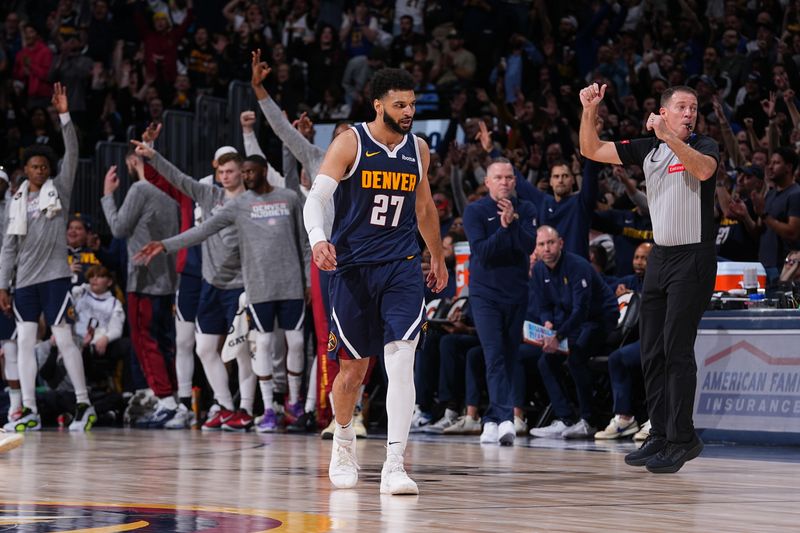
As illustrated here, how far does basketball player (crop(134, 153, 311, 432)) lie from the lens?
1085 cm

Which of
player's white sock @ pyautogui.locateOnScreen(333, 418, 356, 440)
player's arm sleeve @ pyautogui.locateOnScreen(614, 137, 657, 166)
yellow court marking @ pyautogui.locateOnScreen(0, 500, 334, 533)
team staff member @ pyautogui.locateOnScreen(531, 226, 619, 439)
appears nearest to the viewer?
yellow court marking @ pyautogui.locateOnScreen(0, 500, 334, 533)

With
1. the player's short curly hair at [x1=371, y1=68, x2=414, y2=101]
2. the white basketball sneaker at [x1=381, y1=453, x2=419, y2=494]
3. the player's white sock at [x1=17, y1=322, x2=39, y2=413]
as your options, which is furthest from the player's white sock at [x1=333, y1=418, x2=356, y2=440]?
the player's white sock at [x1=17, y1=322, x2=39, y2=413]

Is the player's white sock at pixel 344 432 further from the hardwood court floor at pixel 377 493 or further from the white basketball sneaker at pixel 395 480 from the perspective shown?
the white basketball sneaker at pixel 395 480

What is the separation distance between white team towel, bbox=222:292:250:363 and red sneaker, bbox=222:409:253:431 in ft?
1.70

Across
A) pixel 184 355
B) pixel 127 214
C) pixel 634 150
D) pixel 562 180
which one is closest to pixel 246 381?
pixel 184 355

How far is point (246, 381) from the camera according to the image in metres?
11.4

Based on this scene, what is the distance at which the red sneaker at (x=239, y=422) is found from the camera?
11.1 meters

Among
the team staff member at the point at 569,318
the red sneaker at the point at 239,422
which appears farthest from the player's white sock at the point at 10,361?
the team staff member at the point at 569,318

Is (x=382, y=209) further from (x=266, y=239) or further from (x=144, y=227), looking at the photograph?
(x=144, y=227)

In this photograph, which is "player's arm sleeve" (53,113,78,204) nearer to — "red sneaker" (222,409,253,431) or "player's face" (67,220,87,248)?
"player's face" (67,220,87,248)

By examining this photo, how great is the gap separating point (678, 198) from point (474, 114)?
855 centimetres

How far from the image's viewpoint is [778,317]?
29.2 feet

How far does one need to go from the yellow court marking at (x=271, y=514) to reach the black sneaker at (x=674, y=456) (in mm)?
2588

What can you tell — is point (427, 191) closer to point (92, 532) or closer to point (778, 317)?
point (92, 532)
